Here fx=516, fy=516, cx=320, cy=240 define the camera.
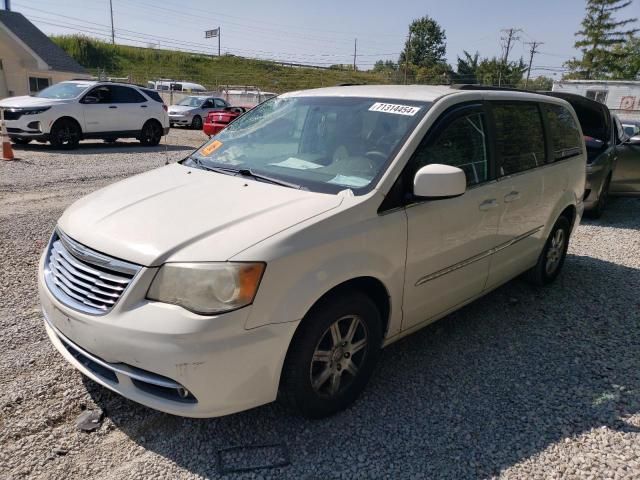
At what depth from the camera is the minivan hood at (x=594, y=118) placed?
26.9 ft

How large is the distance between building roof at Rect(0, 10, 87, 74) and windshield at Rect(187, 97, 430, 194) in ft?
97.7

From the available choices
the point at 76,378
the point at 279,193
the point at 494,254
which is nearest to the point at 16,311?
the point at 76,378

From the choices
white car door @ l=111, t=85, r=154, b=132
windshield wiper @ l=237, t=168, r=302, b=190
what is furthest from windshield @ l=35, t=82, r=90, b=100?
windshield wiper @ l=237, t=168, r=302, b=190

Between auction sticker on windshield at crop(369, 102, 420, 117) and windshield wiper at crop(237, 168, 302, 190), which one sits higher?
auction sticker on windshield at crop(369, 102, 420, 117)

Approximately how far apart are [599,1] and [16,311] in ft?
218

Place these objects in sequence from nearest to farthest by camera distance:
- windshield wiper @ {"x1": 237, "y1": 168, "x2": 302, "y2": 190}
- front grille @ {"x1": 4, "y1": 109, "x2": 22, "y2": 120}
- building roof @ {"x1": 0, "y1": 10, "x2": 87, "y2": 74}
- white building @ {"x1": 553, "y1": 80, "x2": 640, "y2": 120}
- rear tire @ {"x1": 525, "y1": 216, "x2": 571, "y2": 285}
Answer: windshield wiper @ {"x1": 237, "y1": 168, "x2": 302, "y2": 190} < rear tire @ {"x1": 525, "y1": 216, "x2": 571, "y2": 285} < front grille @ {"x1": 4, "y1": 109, "x2": 22, "y2": 120} < building roof @ {"x1": 0, "y1": 10, "x2": 87, "y2": 74} < white building @ {"x1": 553, "y1": 80, "x2": 640, "y2": 120}

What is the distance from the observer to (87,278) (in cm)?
257

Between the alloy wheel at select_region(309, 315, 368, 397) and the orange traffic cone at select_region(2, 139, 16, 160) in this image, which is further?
the orange traffic cone at select_region(2, 139, 16, 160)

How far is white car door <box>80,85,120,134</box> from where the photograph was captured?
13607 mm

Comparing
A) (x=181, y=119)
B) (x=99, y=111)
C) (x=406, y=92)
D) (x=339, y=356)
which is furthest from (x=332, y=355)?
(x=181, y=119)

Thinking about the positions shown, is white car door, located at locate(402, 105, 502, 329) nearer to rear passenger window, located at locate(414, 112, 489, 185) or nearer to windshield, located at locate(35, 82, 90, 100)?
rear passenger window, located at locate(414, 112, 489, 185)

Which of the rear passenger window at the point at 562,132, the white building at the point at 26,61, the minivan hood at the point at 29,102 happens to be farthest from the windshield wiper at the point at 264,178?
the white building at the point at 26,61

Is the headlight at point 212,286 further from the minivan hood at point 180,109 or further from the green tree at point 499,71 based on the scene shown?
the green tree at point 499,71

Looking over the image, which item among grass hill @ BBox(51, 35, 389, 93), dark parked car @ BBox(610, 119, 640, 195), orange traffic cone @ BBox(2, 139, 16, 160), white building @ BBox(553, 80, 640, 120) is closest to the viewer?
dark parked car @ BBox(610, 119, 640, 195)
